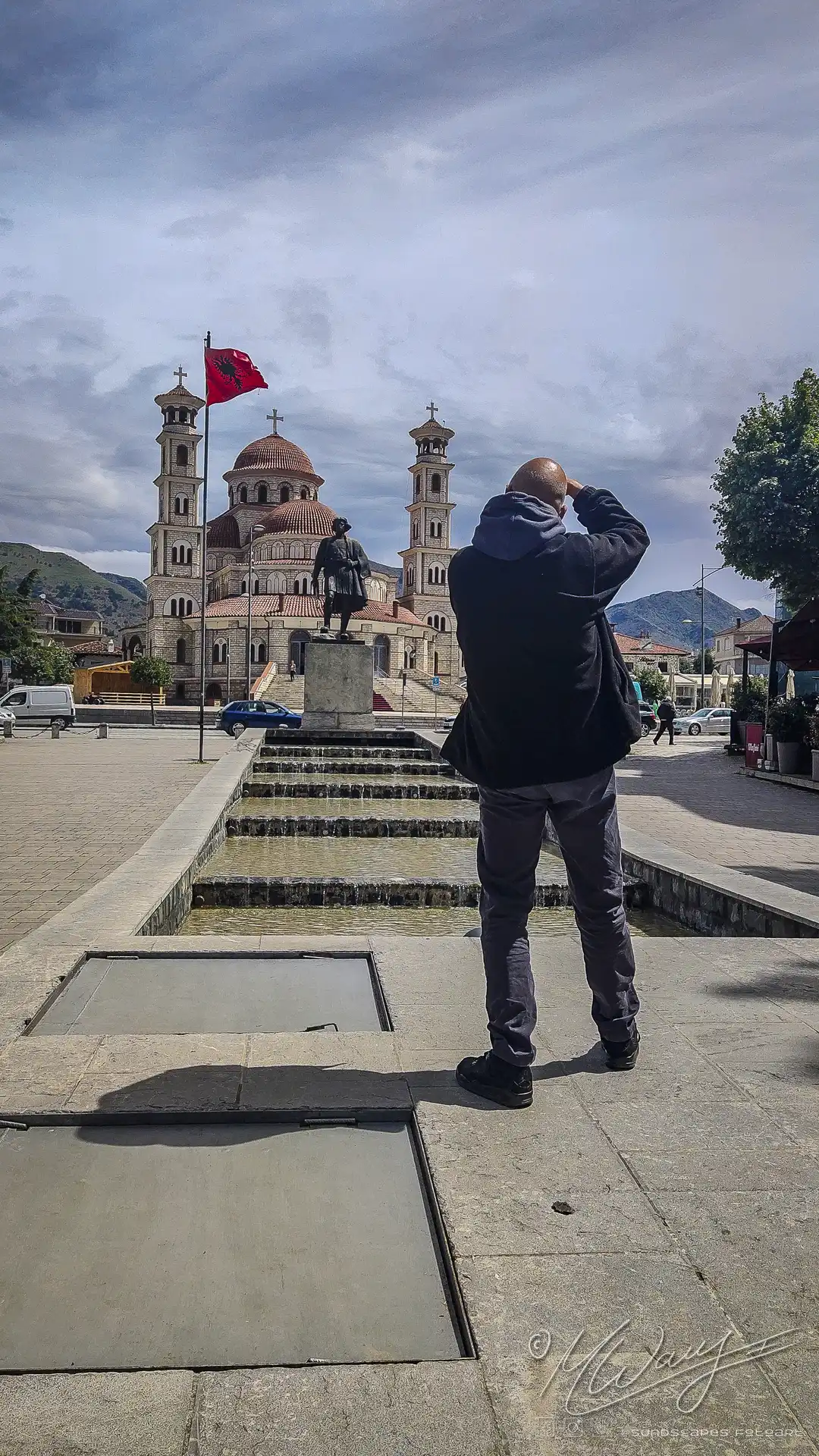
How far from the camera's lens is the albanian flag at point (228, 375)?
855 inches

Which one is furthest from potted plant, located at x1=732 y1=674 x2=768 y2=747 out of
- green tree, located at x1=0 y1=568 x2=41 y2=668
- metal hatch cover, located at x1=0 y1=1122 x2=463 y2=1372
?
green tree, located at x1=0 y1=568 x2=41 y2=668

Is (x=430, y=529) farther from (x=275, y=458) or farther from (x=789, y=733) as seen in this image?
(x=789, y=733)

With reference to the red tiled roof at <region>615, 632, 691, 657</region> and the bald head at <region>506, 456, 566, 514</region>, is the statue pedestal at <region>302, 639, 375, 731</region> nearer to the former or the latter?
the bald head at <region>506, 456, 566, 514</region>

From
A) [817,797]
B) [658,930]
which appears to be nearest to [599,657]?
[658,930]

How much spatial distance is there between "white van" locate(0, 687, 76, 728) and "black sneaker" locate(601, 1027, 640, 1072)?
34.9m

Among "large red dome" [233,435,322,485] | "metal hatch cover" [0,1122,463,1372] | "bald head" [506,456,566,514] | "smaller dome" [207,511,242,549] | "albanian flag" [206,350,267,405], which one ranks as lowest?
"metal hatch cover" [0,1122,463,1372]

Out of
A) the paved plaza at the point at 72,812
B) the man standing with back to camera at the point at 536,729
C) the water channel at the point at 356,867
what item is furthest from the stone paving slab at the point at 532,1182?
the paved plaza at the point at 72,812

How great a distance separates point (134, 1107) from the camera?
2.75 m

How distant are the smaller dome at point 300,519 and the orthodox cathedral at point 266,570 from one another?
0.30 feet

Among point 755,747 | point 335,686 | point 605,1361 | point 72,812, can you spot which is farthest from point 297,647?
point 605,1361

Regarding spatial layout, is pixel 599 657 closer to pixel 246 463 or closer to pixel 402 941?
pixel 402 941

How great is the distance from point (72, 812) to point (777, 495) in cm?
1694

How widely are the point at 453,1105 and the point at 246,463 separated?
87.5 metres

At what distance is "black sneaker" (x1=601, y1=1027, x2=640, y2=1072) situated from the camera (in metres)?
3.11
